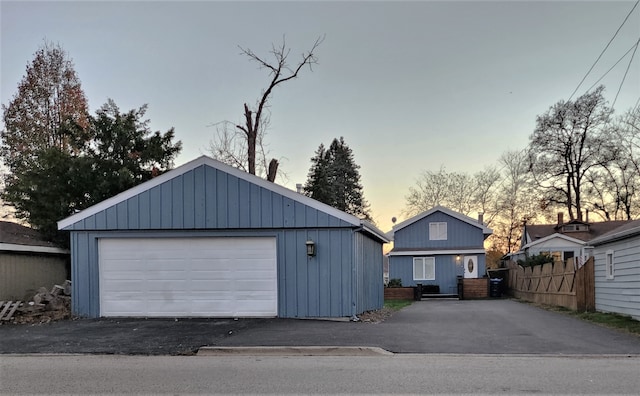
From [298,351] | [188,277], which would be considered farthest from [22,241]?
[298,351]

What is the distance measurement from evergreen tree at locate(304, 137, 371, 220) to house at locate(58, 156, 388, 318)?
40232mm

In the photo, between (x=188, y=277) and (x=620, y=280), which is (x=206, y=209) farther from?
(x=620, y=280)

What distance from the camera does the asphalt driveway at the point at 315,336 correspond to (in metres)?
9.52

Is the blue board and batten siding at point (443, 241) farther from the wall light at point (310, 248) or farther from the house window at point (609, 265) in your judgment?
the wall light at point (310, 248)

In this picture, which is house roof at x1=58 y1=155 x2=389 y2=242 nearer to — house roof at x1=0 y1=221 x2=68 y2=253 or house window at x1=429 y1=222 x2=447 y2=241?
house roof at x1=0 y1=221 x2=68 y2=253

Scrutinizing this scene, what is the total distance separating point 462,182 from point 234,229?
40297 mm

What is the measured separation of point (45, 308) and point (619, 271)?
1574cm

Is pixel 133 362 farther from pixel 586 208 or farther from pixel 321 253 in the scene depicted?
pixel 586 208

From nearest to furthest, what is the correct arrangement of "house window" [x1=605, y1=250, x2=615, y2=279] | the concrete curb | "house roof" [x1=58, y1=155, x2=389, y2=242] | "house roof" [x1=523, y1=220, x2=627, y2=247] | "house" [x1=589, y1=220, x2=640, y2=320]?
the concrete curb < "house roof" [x1=58, y1=155, x2=389, y2=242] < "house" [x1=589, y1=220, x2=640, y2=320] < "house window" [x1=605, y1=250, x2=615, y2=279] < "house roof" [x1=523, y1=220, x2=627, y2=247]

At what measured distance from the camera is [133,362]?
27.7 feet

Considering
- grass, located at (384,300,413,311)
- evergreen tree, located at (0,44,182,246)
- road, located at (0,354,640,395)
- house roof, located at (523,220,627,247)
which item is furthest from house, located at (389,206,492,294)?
A: road, located at (0,354,640,395)

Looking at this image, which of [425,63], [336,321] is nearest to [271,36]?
[425,63]

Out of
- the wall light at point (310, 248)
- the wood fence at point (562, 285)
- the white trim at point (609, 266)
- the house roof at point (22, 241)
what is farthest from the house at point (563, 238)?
the house roof at point (22, 241)

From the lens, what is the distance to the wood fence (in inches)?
687
